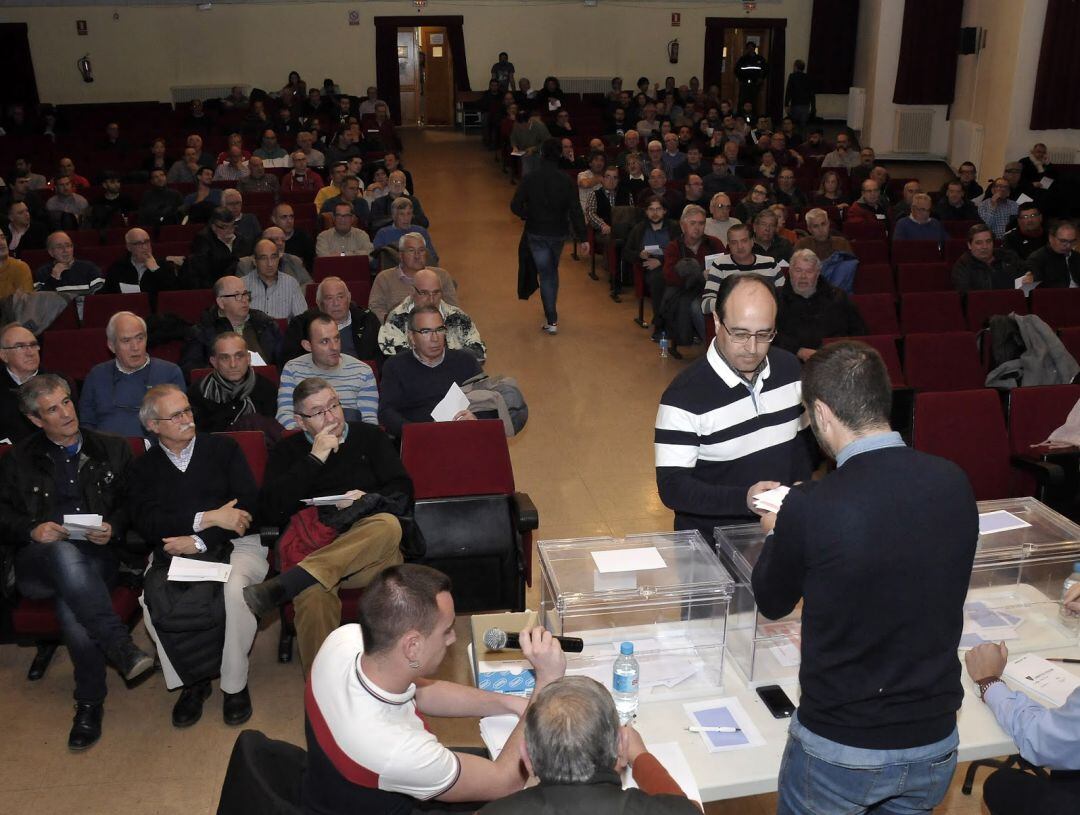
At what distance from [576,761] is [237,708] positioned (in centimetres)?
250

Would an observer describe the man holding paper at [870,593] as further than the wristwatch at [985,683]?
No

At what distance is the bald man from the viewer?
7.17m

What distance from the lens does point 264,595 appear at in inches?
140

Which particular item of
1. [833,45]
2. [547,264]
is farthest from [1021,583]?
[833,45]

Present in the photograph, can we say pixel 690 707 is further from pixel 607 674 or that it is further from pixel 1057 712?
pixel 1057 712

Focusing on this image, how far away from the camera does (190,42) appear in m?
18.9

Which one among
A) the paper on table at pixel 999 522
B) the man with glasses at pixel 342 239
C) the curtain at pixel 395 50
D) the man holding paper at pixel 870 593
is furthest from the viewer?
the curtain at pixel 395 50

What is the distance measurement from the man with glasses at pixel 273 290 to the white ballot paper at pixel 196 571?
9.66 ft

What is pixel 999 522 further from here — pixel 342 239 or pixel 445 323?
pixel 342 239

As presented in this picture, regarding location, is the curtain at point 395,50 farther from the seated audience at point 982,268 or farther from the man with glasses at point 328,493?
the man with glasses at point 328,493

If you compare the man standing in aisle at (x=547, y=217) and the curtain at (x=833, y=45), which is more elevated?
the curtain at (x=833, y=45)

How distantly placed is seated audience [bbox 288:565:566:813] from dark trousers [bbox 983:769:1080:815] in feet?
4.14

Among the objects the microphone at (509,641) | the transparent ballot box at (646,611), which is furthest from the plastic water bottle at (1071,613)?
the microphone at (509,641)

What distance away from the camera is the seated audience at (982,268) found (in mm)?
7207
